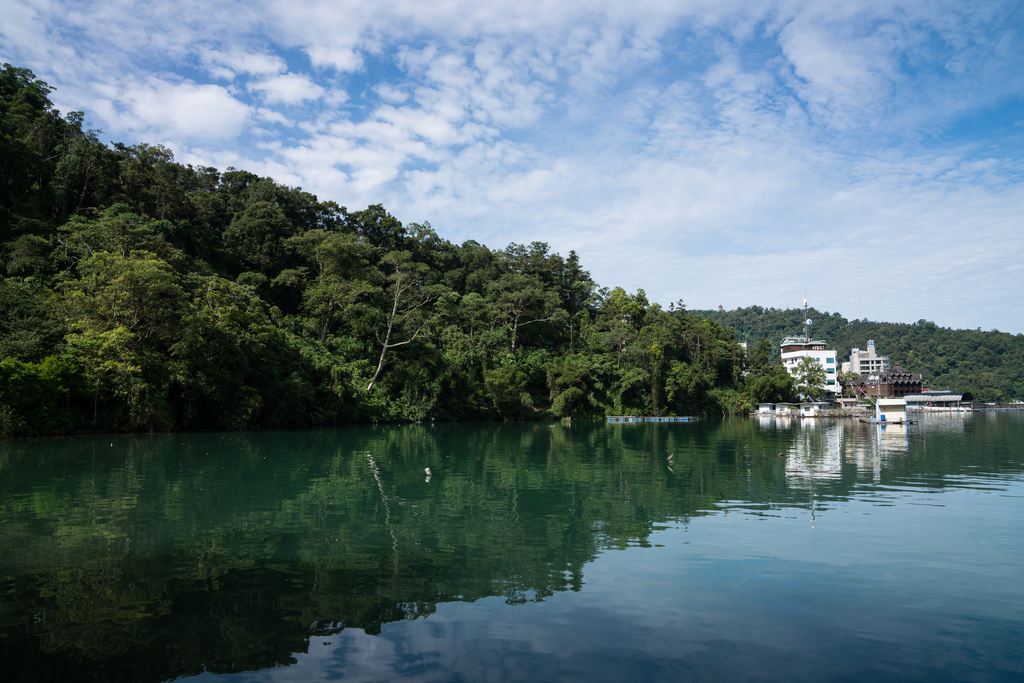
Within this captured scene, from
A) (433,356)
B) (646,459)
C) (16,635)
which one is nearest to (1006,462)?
(646,459)

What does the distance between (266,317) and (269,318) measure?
338 cm

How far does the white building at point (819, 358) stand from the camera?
98.6 meters

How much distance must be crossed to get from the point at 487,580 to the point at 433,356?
4365 centimetres

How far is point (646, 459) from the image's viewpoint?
79.0ft

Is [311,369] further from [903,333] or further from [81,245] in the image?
[903,333]

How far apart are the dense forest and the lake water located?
14.0 meters

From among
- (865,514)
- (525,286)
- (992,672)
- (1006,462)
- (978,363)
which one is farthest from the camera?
(978,363)

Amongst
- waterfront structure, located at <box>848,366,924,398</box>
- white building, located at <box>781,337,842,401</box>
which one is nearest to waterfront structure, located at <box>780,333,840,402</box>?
white building, located at <box>781,337,842,401</box>

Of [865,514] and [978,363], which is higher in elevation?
[978,363]

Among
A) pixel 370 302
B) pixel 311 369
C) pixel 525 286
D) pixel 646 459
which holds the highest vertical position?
pixel 525 286

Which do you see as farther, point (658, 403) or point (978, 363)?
point (978, 363)

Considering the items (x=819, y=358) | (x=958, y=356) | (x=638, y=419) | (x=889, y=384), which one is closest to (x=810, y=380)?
(x=889, y=384)

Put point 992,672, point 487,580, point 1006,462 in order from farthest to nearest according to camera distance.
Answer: point 1006,462
point 487,580
point 992,672

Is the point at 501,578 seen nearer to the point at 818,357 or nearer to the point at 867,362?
the point at 818,357
